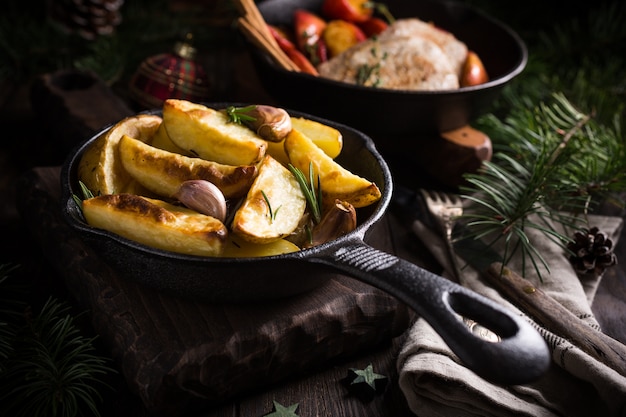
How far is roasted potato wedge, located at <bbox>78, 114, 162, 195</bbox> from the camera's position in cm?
134

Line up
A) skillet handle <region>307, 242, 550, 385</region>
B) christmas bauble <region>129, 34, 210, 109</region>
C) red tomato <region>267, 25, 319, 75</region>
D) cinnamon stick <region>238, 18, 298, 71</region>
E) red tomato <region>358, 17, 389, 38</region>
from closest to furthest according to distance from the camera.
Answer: skillet handle <region>307, 242, 550, 385</region>, cinnamon stick <region>238, 18, 298, 71</region>, red tomato <region>267, 25, 319, 75</region>, christmas bauble <region>129, 34, 210, 109</region>, red tomato <region>358, 17, 389, 38</region>

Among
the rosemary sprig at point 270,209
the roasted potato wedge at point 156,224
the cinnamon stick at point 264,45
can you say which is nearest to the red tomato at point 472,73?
the cinnamon stick at point 264,45

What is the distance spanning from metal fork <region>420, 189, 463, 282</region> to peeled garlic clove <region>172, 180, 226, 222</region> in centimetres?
73

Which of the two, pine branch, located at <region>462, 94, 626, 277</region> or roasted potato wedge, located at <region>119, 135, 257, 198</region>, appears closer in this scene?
roasted potato wedge, located at <region>119, 135, 257, 198</region>

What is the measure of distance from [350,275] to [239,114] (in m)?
0.52

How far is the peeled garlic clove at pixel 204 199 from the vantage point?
4.08ft

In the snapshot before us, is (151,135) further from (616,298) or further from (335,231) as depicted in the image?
(616,298)

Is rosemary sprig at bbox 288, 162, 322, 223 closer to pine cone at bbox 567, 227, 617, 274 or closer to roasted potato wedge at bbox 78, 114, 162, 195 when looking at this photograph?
roasted potato wedge at bbox 78, 114, 162, 195

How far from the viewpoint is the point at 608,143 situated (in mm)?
2023

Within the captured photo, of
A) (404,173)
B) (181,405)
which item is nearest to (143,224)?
(181,405)

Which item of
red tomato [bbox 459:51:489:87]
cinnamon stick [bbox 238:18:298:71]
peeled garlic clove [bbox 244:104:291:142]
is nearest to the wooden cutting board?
peeled garlic clove [bbox 244:104:291:142]

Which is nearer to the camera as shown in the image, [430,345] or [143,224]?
[143,224]

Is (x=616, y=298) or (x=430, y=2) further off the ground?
(x=430, y=2)

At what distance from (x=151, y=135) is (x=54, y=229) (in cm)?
35
